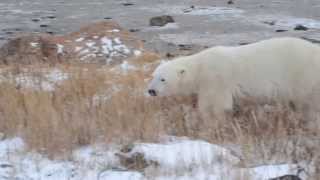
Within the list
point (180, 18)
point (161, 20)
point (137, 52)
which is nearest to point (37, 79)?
point (137, 52)

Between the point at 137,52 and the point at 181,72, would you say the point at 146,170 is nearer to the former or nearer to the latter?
the point at 181,72

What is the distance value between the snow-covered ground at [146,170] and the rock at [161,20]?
13048mm

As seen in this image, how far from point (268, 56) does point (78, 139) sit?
6.68 feet

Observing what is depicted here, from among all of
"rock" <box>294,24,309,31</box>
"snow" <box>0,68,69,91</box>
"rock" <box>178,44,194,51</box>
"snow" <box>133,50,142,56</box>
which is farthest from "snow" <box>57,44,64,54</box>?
"rock" <box>294,24,309,31</box>

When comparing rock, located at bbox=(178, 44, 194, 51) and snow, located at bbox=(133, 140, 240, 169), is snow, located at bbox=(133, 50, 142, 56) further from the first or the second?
snow, located at bbox=(133, 140, 240, 169)

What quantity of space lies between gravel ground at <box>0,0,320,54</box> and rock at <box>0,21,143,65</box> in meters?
2.36

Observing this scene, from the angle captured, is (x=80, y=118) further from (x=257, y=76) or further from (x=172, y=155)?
(x=257, y=76)

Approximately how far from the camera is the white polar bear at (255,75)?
6.79 meters

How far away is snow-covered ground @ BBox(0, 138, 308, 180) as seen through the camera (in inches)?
195

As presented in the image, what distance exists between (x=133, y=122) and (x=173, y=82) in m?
1.15

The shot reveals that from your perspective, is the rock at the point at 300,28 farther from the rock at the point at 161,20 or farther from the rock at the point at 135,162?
the rock at the point at 135,162

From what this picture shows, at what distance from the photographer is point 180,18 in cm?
1992

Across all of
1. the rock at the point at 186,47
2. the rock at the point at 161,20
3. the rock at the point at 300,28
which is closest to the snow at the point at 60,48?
the rock at the point at 186,47

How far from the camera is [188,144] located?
5.66 metres
